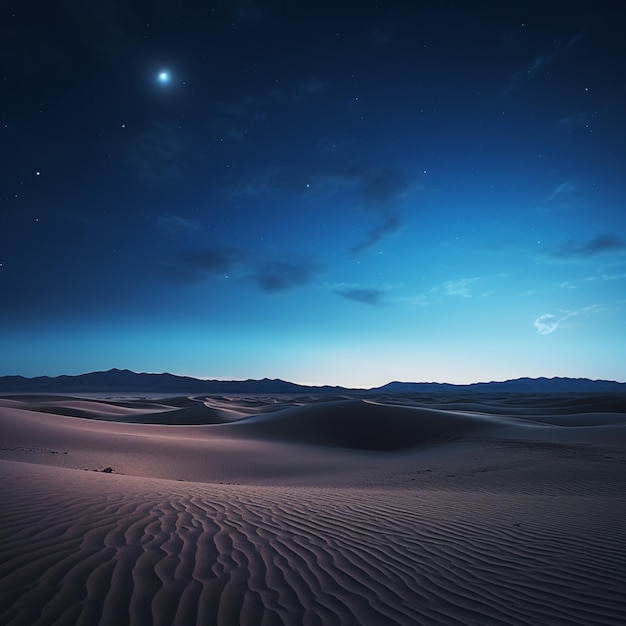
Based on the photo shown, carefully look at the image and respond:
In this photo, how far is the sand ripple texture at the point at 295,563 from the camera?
123 inches

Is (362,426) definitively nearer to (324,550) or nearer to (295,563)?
(324,550)

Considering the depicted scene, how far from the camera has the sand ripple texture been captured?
123 inches

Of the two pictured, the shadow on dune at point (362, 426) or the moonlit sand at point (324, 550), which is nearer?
the moonlit sand at point (324, 550)

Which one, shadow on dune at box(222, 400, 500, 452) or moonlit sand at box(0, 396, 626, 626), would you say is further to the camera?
shadow on dune at box(222, 400, 500, 452)

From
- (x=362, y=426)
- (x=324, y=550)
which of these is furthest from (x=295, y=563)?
(x=362, y=426)

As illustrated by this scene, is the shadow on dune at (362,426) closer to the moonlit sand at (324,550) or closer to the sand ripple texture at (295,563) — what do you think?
the moonlit sand at (324,550)

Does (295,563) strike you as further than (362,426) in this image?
No

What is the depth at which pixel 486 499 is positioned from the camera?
775cm

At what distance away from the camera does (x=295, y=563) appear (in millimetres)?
4082

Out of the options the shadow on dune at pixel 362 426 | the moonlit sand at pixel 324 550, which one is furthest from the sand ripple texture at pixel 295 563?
the shadow on dune at pixel 362 426

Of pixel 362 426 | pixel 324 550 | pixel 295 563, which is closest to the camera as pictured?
pixel 295 563

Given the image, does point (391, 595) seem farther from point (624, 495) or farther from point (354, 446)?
point (354, 446)

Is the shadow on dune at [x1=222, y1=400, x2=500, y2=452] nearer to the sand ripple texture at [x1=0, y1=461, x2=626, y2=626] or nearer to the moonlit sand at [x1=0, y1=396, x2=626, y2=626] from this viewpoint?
the moonlit sand at [x1=0, y1=396, x2=626, y2=626]

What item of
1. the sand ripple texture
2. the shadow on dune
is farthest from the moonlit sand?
the shadow on dune
